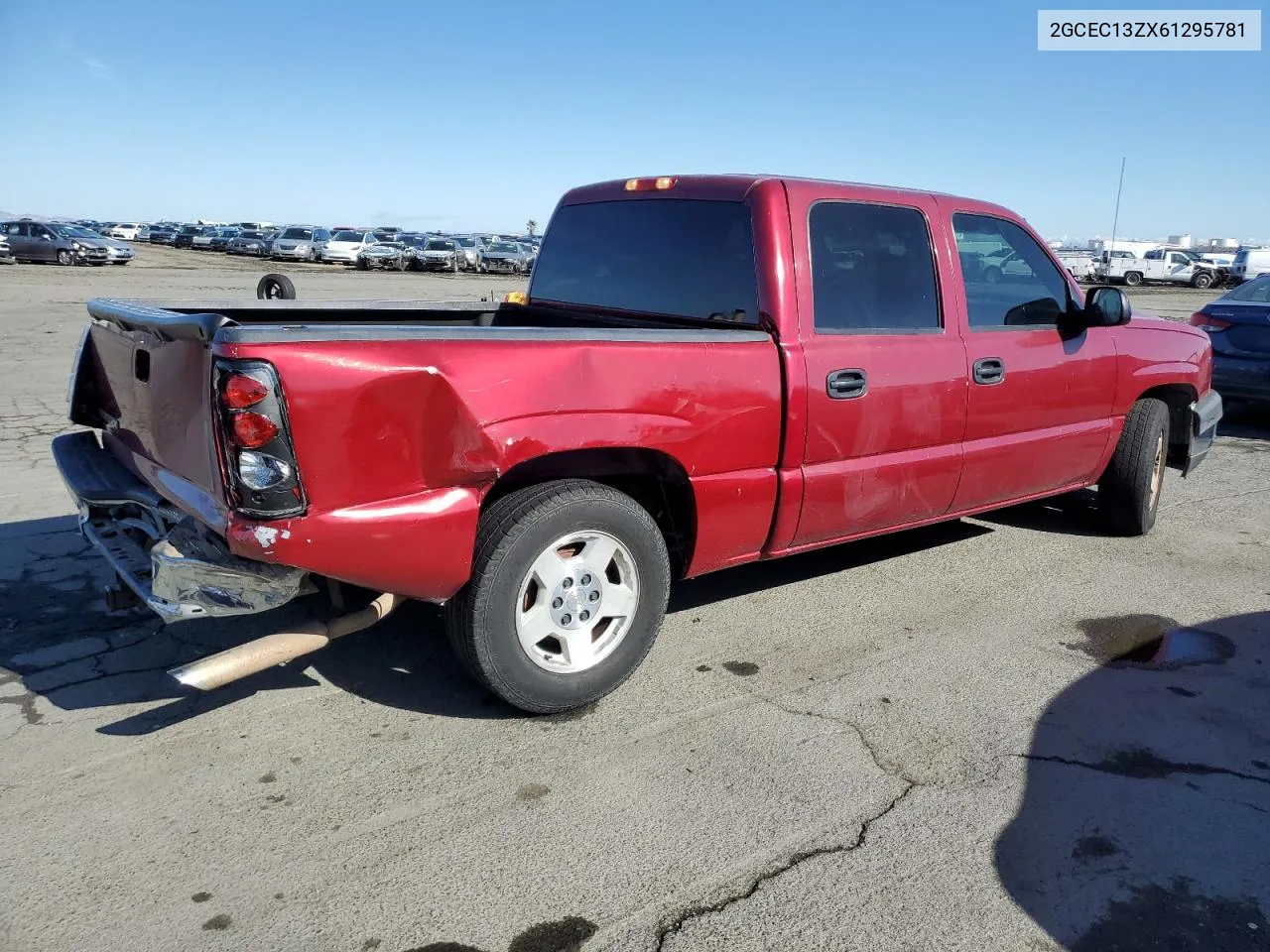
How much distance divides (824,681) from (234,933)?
2290 millimetres

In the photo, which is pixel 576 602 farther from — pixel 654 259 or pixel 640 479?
pixel 654 259

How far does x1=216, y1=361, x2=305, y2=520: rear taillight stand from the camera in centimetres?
284

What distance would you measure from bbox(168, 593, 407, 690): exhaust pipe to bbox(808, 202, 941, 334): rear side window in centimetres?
209

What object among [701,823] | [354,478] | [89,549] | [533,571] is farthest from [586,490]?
[89,549]

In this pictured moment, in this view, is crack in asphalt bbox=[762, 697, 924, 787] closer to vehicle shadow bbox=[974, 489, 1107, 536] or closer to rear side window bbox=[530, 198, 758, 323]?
rear side window bbox=[530, 198, 758, 323]

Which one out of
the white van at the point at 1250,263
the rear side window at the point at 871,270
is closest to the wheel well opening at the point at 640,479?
the rear side window at the point at 871,270

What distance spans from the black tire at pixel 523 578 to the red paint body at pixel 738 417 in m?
0.11

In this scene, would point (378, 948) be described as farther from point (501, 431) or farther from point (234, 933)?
point (501, 431)

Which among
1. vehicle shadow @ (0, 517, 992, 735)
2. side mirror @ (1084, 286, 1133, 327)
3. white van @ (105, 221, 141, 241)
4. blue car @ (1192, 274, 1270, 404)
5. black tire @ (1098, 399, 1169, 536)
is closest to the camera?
vehicle shadow @ (0, 517, 992, 735)

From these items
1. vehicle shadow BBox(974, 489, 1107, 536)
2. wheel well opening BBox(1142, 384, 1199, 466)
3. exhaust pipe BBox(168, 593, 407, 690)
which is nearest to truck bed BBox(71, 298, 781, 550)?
exhaust pipe BBox(168, 593, 407, 690)

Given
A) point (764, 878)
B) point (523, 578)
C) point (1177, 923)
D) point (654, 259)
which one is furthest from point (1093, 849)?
point (654, 259)

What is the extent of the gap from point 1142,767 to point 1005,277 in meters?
2.53

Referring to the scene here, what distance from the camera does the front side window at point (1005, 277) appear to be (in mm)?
4754

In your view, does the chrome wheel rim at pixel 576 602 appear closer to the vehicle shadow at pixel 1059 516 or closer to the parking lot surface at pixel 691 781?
the parking lot surface at pixel 691 781
